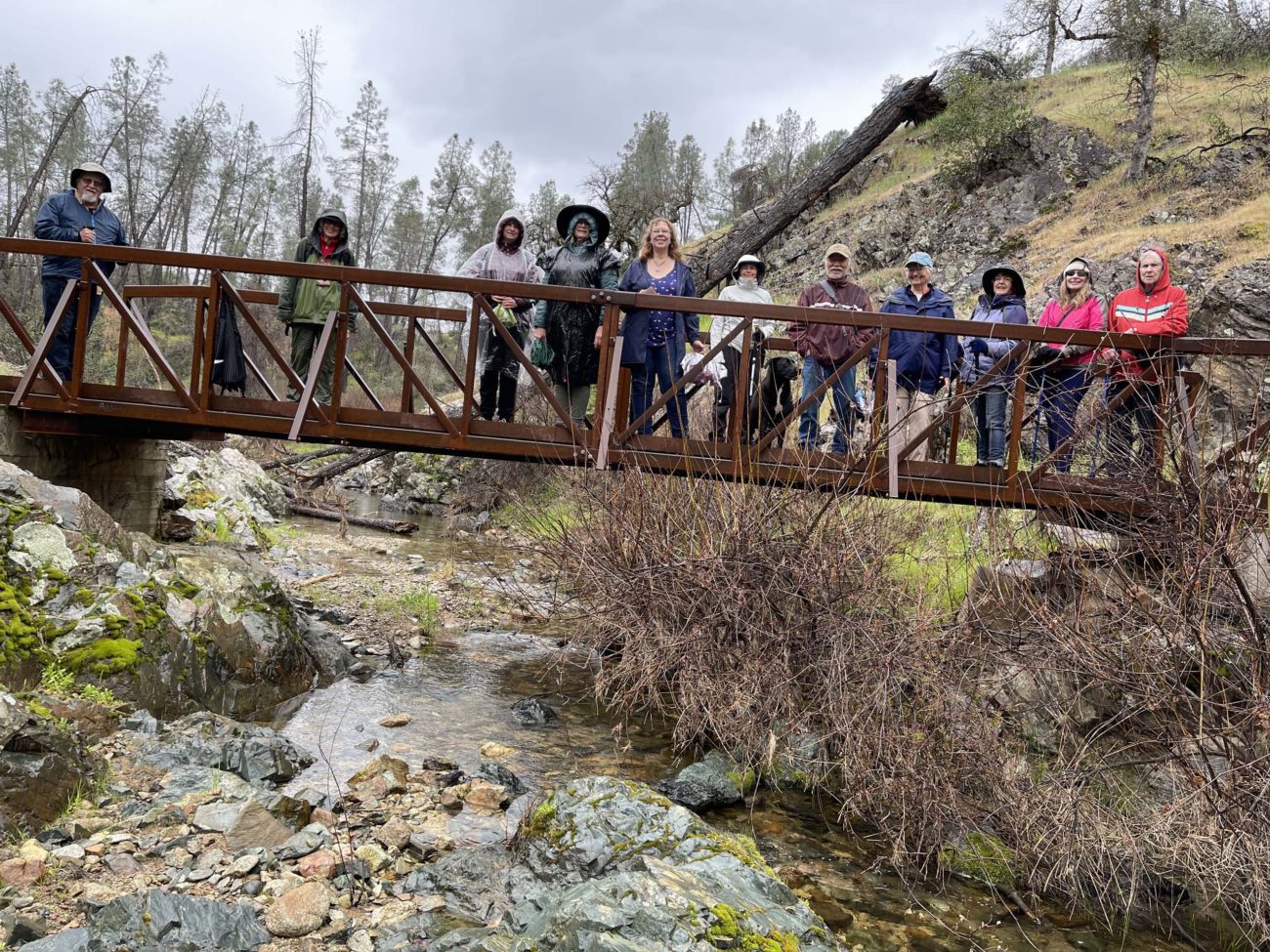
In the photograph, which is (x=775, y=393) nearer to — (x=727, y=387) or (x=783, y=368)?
(x=783, y=368)

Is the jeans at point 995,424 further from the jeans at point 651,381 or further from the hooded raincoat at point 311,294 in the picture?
the hooded raincoat at point 311,294

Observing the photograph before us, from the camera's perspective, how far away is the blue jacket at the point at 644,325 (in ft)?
21.6

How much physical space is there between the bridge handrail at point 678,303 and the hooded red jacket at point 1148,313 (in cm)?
11

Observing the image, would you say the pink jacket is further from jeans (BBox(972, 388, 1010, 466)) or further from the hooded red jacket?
jeans (BBox(972, 388, 1010, 466))

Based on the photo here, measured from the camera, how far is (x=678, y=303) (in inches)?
242

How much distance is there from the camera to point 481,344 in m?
7.42

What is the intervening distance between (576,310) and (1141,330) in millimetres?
3942

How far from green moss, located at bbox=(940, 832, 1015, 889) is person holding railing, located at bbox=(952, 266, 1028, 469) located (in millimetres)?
2666

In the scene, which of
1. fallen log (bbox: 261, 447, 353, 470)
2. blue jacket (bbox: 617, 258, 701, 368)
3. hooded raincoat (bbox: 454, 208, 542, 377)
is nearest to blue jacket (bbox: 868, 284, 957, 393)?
blue jacket (bbox: 617, 258, 701, 368)

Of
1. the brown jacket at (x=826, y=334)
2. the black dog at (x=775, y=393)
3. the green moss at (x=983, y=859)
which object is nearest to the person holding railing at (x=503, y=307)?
the black dog at (x=775, y=393)

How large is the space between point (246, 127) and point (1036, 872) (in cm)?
4270

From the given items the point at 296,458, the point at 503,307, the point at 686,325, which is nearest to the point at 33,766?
the point at 503,307

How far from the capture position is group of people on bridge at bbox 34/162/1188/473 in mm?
6156

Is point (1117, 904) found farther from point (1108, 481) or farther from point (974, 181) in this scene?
point (974, 181)
